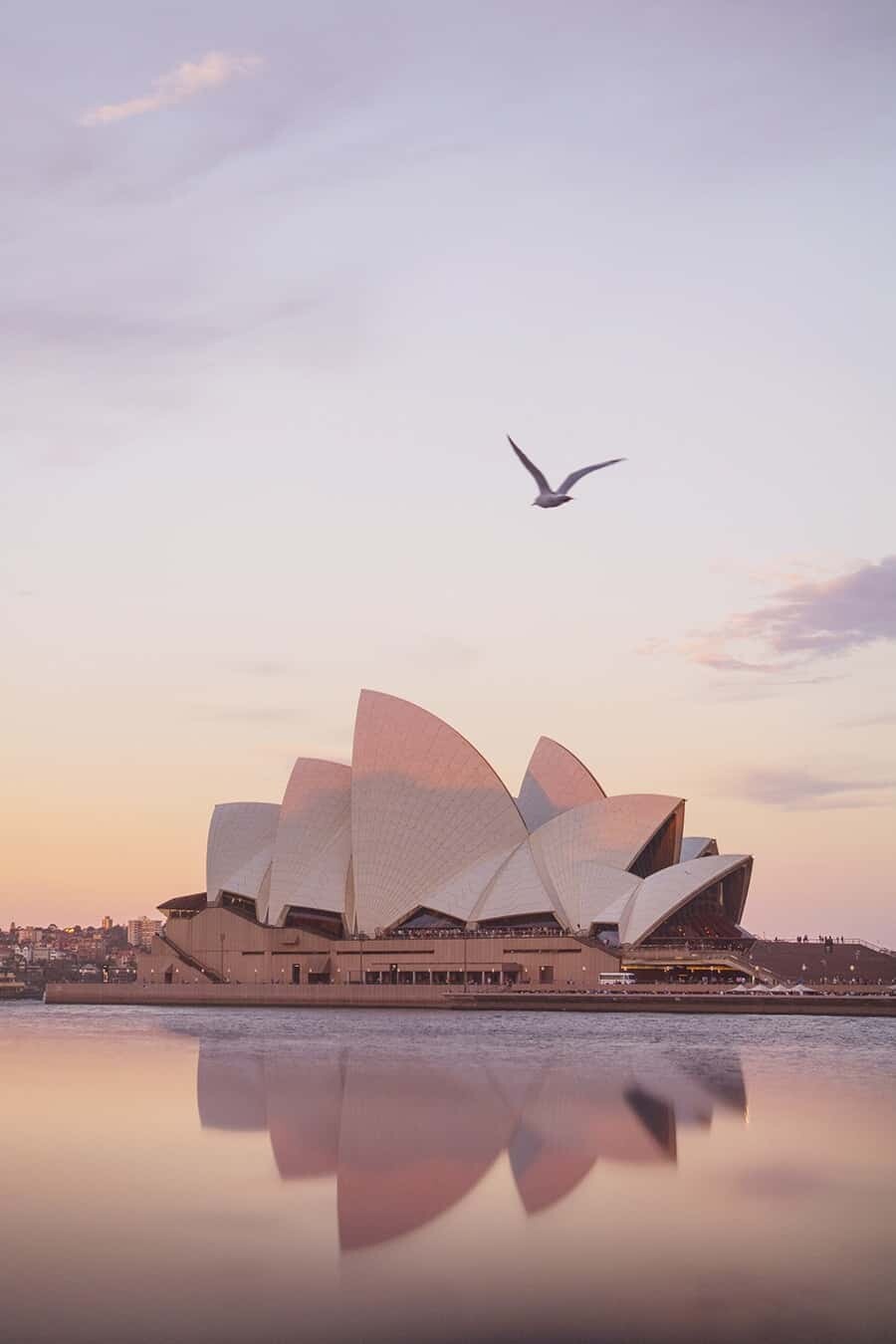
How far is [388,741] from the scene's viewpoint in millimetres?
71875

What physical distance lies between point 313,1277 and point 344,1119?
34.7 ft

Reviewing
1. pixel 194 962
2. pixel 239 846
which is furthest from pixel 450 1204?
pixel 194 962

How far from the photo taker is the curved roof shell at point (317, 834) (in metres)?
76.5

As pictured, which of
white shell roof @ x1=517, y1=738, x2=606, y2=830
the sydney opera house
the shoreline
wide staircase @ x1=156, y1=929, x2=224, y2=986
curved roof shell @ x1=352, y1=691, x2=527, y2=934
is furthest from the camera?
wide staircase @ x1=156, y1=929, x2=224, y2=986

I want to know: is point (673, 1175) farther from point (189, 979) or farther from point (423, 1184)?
point (189, 979)

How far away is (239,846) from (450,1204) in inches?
2672

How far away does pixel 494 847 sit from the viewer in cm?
7169

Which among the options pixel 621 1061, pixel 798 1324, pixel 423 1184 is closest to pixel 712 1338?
pixel 798 1324

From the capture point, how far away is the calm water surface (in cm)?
1141

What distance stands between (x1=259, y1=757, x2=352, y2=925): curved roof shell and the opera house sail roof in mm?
125

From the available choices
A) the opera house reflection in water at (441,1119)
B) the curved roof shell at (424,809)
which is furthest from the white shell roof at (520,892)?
the opera house reflection in water at (441,1119)

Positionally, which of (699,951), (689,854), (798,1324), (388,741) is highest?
(388,741)

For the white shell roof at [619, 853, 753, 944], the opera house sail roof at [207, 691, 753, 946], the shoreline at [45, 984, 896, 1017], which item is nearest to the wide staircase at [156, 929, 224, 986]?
the shoreline at [45, 984, 896, 1017]

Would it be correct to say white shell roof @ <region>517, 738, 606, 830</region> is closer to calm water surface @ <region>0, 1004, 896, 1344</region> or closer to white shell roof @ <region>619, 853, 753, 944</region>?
white shell roof @ <region>619, 853, 753, 944</region>
